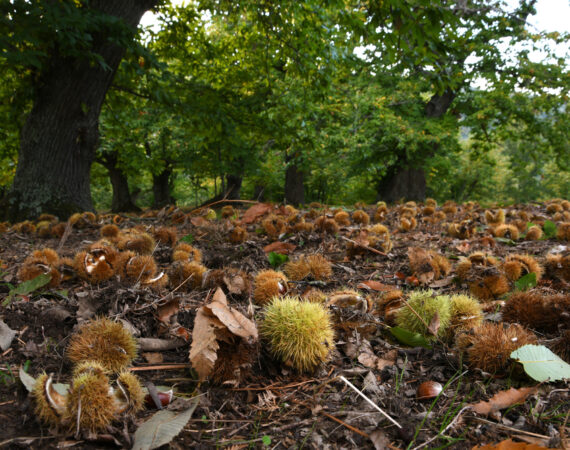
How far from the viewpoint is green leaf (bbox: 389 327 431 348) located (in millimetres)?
1516

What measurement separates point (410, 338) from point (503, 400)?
1.43 ft

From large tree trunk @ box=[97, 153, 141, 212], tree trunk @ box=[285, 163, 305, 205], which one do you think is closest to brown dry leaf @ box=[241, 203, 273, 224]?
tree trunk @ box=[285, 163, 305, 205]

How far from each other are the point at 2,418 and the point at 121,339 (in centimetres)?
37

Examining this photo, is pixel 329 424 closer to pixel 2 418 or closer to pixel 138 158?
pixel 2 418

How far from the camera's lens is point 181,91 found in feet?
21.4

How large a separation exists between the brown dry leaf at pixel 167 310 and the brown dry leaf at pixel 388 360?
3.01 ft

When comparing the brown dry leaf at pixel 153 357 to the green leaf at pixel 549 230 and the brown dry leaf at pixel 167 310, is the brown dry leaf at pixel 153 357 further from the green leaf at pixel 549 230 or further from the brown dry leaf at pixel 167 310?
the green leaf at pixel 549 230

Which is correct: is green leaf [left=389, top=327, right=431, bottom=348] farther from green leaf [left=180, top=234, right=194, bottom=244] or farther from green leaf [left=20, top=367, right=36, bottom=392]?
green leaf [left=180, top=234, right=194, bottom=244]

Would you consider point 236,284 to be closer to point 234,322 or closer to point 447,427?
point 234,322

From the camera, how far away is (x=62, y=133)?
5.40 m

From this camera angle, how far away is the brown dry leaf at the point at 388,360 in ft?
4.68

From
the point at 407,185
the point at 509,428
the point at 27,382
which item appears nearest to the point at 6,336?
the point at 27,382

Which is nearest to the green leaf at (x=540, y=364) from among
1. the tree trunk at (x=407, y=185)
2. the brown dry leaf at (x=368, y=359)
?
the brown dry leaf at (x=368, y=359)

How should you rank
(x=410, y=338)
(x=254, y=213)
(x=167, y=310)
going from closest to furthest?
(x=410, y=338) → (x=167, y=310) → (x=254, y=213)
